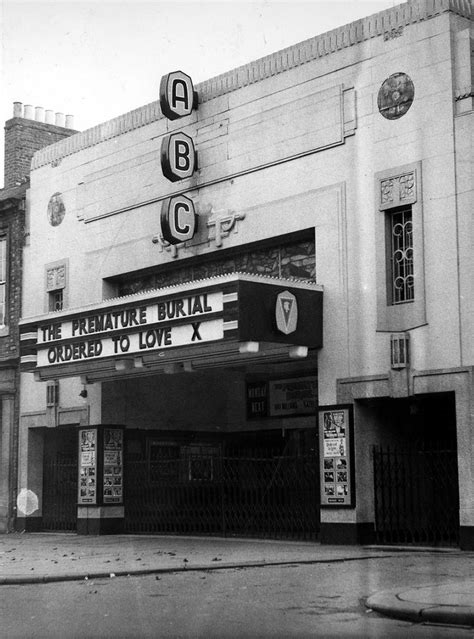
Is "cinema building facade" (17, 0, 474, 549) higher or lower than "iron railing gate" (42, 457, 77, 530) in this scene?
higher

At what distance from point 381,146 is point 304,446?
347 inches

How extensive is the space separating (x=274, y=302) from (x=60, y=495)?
990 cm

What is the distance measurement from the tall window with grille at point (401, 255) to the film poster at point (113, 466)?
8297mm

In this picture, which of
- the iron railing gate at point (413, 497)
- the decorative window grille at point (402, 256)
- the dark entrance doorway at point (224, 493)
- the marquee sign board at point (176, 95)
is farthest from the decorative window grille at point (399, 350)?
the marquee sign board at point (176, 95)

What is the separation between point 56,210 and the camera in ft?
84.8

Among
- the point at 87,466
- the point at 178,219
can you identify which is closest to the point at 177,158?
the point at 178,219

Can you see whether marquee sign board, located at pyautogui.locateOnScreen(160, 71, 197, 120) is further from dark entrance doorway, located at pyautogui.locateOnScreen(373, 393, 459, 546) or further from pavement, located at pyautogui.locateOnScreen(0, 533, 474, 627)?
pavement, located at pyautogui.locateOnScreen(0, 533, 474, 627)

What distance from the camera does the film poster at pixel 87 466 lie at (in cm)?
2344

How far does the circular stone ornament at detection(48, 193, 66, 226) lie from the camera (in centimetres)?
2567

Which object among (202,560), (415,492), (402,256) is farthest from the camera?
(415,492)

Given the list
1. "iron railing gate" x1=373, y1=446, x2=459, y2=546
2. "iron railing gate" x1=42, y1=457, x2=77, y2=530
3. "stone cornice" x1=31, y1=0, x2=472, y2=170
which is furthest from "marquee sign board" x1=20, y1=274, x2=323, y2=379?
"iron railing gate" x1=42, y1=457, x2=77, y2=530

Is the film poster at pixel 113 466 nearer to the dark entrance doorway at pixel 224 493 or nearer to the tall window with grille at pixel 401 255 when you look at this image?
the dark entrance doorway at pixel 224 493

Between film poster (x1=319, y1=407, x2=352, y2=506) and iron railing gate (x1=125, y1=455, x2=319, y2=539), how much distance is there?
1.29m

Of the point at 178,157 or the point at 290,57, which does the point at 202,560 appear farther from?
the point at 290,57
